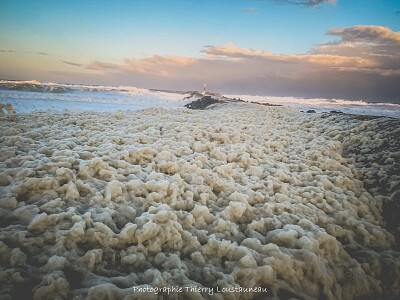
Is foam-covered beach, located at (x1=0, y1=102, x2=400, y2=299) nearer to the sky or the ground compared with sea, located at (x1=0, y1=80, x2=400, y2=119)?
nearer to the ground

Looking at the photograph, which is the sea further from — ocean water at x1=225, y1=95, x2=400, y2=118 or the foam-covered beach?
the foam-covered beach

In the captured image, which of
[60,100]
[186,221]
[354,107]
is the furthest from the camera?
[354,107]

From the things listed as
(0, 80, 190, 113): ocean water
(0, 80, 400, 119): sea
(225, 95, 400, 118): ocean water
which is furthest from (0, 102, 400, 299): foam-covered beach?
(225, 95, 400, 118): ocean water

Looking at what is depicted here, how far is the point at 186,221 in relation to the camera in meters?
3.14

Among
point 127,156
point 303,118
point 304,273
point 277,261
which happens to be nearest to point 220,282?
point 277,261

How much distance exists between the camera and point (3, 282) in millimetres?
2004

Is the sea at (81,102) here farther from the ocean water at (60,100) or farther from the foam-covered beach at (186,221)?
the foam-covered beach at (186,221)

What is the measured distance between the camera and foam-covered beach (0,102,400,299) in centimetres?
230

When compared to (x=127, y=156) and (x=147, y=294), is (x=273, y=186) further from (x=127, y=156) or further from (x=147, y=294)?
(x=147, y=294)

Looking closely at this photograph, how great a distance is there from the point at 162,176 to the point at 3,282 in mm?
2227

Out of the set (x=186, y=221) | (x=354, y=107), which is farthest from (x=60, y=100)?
(x=354, y=107)

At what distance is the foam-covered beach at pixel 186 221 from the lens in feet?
7.56

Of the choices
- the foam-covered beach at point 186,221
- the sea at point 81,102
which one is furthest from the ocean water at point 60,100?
the foam-covered beach at point 186,221

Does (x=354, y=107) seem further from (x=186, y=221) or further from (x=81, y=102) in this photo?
(x=186, y=221)
